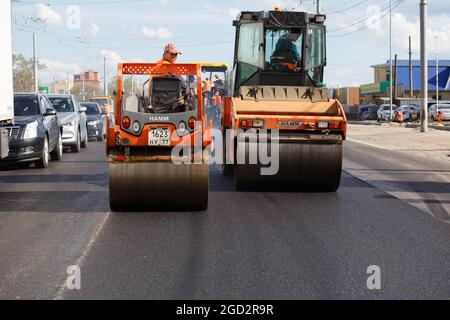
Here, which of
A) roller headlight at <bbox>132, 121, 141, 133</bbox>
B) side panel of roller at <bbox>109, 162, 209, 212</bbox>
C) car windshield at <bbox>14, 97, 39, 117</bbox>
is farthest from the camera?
car windshield at <bbox>14, 97, 39, 117</bbox>

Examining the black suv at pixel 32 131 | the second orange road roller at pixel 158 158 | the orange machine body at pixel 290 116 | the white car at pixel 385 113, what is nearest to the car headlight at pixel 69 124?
the black suv at pixel 32 131

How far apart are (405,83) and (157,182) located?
93.6 meters

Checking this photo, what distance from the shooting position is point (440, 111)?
181 feet

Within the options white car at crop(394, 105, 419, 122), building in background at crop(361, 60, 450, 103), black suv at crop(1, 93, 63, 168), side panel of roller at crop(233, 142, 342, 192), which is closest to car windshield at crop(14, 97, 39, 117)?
black suv at crop(1, 93, 63, 168)

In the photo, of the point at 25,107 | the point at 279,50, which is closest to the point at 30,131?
the point at 25,107

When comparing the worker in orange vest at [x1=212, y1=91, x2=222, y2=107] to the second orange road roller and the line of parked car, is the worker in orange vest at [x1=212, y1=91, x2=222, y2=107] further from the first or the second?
the second orange road roller

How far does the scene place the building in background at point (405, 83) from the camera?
92.7 meters

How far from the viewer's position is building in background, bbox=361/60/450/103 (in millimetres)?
92688

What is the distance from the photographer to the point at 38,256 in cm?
764

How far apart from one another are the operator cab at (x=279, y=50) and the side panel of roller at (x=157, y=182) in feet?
16.8

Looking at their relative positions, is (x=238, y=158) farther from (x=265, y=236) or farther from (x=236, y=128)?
(x=265, y=236)

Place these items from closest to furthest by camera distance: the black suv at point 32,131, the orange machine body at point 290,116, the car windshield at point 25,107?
the orange machine body at point 290,116
the black suv at point 32,131
the car windshield at point 25,107

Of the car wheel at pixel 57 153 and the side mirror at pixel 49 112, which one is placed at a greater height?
the side mirror at pixel 49 112

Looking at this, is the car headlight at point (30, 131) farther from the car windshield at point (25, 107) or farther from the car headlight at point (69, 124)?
the car headlight at point (69, 124)
